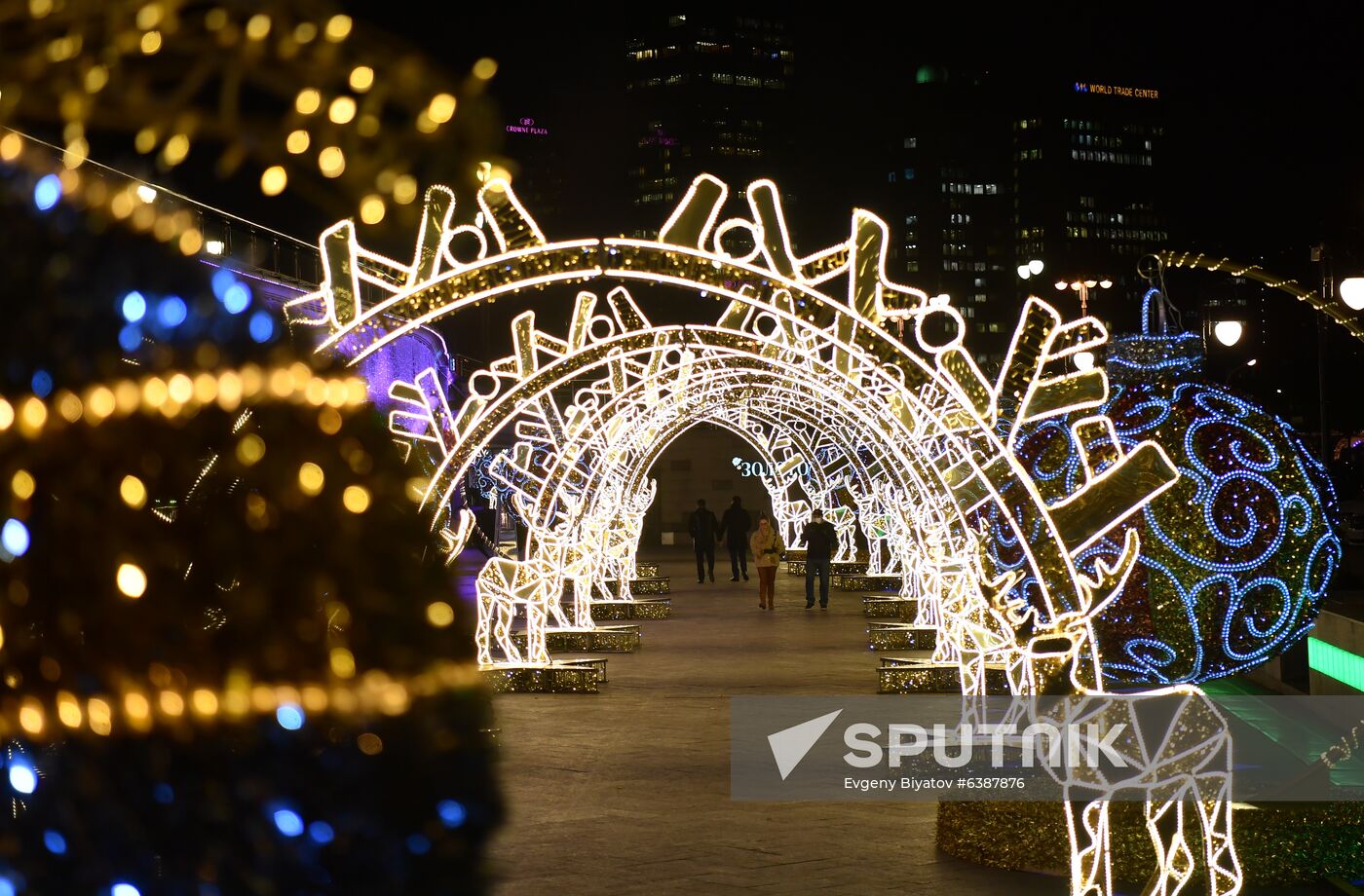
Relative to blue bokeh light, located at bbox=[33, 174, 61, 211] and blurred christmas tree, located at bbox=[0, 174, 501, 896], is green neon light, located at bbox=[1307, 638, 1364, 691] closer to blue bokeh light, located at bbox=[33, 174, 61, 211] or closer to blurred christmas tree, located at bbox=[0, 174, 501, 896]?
blurred christmas tree, located at bbox=[0, 174, 501, 896]

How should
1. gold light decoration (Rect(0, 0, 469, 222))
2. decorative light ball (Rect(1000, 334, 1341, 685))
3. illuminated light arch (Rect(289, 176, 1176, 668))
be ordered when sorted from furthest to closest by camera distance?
decorative light ball (Rect(1000, 334, 1341, 685))
illuminated light arch (Rect(289, 176, 1176, 668))
gold light decoration (Rect(0, 0, 469, 222))

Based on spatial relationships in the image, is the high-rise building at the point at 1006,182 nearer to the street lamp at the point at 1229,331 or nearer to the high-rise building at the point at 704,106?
the high-rise building at the point at 704,106

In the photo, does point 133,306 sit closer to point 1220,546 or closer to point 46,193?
point 46,193

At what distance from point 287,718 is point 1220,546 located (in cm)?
829

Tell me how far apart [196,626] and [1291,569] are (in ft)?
28.0

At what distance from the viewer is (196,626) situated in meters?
2.17

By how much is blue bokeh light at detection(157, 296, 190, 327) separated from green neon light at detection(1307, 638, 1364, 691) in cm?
959

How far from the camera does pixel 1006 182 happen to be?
97562 millimetres

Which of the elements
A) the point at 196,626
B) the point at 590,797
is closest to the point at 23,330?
the point at 196,626

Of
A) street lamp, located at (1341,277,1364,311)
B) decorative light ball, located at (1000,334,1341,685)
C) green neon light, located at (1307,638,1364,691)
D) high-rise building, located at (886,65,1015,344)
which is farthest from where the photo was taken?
high-rise building, located at (886,65,1015,344)

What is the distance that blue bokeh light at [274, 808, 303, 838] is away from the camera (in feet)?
7.03

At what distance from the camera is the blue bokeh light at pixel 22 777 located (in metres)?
2.16

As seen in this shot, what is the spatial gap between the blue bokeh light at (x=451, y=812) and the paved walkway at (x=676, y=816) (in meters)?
0.14

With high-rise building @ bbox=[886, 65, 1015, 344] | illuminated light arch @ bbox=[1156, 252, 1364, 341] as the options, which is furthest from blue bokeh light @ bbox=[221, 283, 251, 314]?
high-rise building @ bbox=[886, 65, 1015, 344]
